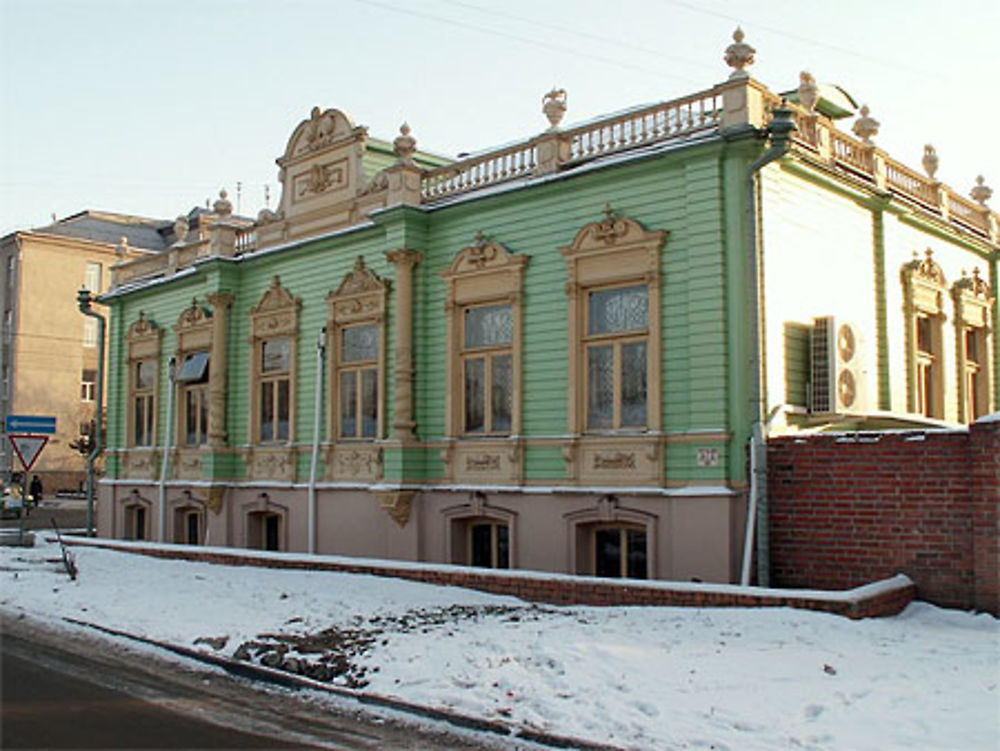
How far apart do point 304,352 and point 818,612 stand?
11966 mm

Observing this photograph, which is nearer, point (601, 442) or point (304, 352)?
point (601, 442)

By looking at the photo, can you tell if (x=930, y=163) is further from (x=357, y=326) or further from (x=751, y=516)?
(x=357, y=326)

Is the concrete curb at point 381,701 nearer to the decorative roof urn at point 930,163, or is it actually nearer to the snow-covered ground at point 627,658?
the snow-covered ground at point 627,658

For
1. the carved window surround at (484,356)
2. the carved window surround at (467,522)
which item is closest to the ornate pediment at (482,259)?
the carved window surround at (484,356)

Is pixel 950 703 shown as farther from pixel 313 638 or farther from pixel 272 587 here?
pixel 272 587

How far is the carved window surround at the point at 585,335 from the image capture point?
45.6ft

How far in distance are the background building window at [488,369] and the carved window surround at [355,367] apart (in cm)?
178

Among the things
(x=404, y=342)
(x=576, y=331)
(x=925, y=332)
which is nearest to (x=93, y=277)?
(x=404, y=342)

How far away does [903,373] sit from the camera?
Result: 634 inches

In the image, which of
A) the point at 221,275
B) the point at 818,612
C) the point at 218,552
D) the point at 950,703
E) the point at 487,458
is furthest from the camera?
the point at 221,275

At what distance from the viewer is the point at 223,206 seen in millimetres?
21797

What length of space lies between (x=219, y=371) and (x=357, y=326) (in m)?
4.25

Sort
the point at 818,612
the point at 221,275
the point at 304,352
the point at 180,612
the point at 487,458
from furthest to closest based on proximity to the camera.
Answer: the point at 221,275 < the point at 304,352 < the point at 487,458 < the point at 180,612 < the point at 818,612

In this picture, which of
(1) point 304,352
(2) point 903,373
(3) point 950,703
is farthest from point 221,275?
(3) point 950,703
